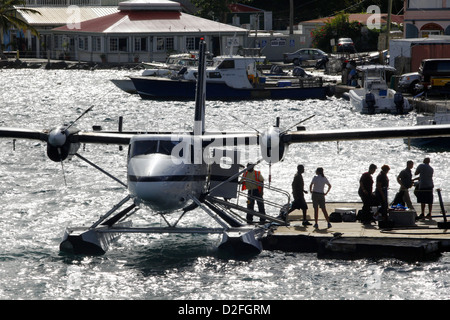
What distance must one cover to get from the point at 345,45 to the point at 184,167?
193ft

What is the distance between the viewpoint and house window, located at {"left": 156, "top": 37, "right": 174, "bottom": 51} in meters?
80.7

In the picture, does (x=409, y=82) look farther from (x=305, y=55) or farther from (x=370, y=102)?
(x=305, y=55)

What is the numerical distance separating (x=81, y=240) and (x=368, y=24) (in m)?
65.7

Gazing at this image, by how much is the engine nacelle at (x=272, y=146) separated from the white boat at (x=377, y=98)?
28.5 metres

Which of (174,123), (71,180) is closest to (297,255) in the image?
(71,180)

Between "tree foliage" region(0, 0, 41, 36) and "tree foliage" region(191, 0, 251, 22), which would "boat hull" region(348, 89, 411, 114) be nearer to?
"tree foliage" region(191, 0, 251, 22)

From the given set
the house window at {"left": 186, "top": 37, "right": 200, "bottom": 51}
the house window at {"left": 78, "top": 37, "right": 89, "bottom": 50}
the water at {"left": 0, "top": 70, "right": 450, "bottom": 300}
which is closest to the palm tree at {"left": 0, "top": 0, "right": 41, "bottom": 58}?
the house window at {"left": 78, "top": 37, "right": 89, "bottom": 50}

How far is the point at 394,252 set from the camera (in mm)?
17641

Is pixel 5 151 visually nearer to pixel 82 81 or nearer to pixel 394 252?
pixel 394 252

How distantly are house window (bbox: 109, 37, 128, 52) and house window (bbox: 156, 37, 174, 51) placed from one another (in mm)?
3351

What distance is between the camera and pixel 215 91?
53750mm

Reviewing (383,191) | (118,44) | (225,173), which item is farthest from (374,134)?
(118,44)

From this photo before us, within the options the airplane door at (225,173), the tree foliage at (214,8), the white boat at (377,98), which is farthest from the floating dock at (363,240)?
the tree foliage at (214,8)
